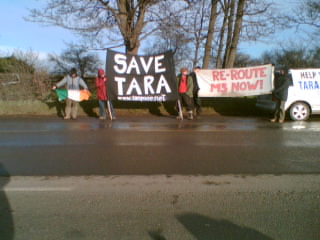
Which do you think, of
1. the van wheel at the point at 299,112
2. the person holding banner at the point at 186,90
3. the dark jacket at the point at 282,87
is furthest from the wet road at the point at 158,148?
the person holding banner at the point at 186,90

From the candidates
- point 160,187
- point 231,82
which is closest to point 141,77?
point 231,82

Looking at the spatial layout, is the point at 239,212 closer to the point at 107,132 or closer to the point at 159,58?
the point at 107,132

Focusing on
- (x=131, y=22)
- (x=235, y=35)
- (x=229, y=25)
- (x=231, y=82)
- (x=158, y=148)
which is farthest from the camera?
(x=229, y=25)

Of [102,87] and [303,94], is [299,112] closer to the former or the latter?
[303,94]

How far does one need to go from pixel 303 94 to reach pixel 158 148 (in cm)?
716

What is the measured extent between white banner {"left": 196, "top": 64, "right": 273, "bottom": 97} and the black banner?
5.17 feet

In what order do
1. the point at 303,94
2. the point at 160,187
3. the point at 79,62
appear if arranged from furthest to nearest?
the point at 79,62 → the point at 303,94 → the point at 160,187

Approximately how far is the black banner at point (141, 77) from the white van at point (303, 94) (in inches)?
176

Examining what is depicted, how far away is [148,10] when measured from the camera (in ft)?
46.5

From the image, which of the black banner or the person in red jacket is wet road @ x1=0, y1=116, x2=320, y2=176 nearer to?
the person in red jacket

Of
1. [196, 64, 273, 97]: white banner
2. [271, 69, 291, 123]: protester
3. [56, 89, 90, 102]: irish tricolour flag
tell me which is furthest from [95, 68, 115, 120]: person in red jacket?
[271, 69, 291, 123]: protester

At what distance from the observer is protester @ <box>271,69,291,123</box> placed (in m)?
10.2

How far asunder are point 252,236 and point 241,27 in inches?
579

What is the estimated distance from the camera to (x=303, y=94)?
10.7 m
